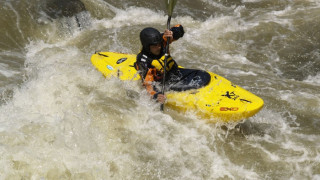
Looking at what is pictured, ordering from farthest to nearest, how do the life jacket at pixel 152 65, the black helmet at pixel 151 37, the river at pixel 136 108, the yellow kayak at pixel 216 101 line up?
the life jacket at pixel 152 65, the black helmet at pixel 151 37, the yellow kayak at pixel 216 101, the river at pixel 136 108

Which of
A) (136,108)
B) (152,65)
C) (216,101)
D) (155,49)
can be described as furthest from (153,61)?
(216,101)

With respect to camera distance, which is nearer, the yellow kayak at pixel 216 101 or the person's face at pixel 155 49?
the yellow kayak at pixel 216 101

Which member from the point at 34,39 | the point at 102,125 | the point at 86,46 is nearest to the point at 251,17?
the point at 86,46

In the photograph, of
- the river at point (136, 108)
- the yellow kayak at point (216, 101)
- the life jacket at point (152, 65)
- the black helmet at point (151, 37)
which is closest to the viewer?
the river at point (136, 108)

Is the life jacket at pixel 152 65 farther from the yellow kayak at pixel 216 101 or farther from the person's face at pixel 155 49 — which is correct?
the yellow kayak at pixel 216 101

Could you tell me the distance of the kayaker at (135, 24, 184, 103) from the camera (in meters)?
3.74

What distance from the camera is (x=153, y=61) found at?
13.0 ft

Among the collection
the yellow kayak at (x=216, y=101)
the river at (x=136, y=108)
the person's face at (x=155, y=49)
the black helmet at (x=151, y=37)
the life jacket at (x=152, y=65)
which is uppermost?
the black helmet at (x=151, y=37)

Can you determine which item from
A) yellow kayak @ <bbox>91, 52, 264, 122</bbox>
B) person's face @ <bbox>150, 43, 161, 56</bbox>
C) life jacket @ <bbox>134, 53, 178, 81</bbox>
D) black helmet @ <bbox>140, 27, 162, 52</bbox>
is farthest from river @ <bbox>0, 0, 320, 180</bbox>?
black helmet @ <bbox>140, 27, 162, 52</bbox>

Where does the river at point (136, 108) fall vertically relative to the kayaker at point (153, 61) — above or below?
below

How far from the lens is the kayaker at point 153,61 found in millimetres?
3738

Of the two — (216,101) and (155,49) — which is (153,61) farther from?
(216,101)

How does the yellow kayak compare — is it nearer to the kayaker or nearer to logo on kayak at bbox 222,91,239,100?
logo on kayak at bbox 222,91,239,100

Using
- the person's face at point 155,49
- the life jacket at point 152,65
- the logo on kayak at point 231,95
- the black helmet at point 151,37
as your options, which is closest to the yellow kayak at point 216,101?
the logo on kayak at point 231,95
